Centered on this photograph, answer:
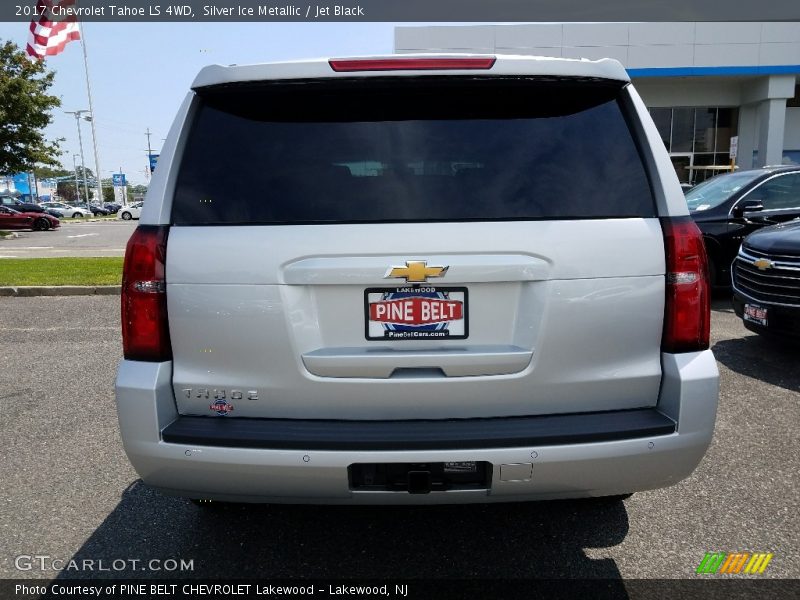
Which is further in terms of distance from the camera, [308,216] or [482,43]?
[482,43]

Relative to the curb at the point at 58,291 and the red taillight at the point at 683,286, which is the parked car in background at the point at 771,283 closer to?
the red taillight at the point at 683,286

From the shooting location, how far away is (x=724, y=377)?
543 centimetres

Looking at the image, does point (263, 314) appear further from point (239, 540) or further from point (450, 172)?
point (239, 540)

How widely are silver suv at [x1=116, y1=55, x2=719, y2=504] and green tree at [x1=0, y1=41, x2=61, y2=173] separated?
31117 millimetres

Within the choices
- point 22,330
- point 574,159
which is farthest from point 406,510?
point 22,330

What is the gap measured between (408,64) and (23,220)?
36.0 metres

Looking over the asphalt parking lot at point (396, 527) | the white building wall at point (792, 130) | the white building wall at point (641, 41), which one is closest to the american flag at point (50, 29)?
the white building wall at point (641, 41)

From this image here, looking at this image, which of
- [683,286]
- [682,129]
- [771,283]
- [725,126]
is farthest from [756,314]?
[725,126]

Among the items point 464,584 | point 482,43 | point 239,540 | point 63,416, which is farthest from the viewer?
point 482,43

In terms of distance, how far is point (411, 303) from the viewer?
7.44 ft

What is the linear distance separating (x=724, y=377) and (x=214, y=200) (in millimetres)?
4779

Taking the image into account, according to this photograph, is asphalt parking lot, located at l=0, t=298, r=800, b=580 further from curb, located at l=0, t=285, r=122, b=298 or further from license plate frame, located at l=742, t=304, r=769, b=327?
curb, located at l=0, t=285, r=122, b=298

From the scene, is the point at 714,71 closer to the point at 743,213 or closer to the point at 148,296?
the point at 743,213

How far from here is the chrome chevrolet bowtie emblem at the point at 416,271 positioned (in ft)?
7.27
